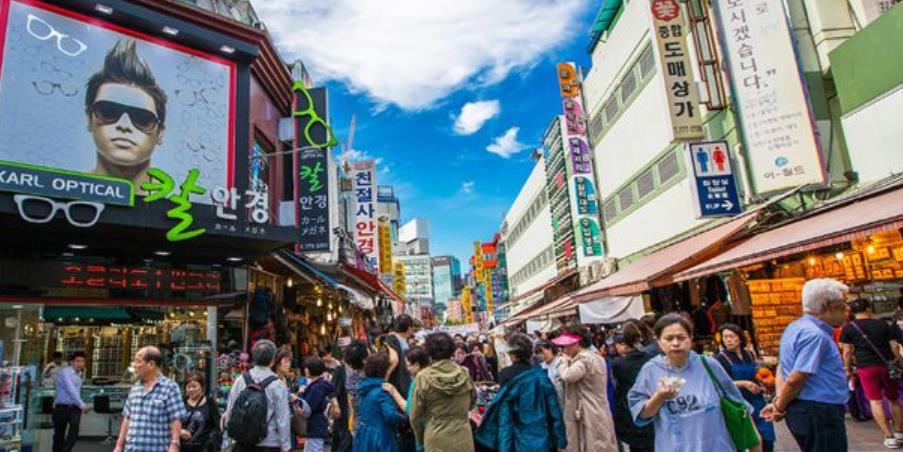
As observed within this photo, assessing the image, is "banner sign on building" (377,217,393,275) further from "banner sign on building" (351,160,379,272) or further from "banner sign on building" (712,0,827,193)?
"banner sign on building" (712,0,827,193)


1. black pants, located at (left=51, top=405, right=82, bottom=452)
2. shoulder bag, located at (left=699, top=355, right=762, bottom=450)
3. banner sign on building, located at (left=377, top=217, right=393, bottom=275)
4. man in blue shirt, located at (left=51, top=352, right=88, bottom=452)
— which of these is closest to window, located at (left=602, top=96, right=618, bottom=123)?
banner sign on building, located at (left=377, top=217, right=393, bottom=275)

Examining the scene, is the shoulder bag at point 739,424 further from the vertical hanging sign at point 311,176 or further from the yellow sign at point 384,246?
the yellow sign at point 384,246

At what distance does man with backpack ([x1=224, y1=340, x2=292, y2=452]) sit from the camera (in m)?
4.80

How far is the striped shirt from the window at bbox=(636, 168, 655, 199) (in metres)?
15.5

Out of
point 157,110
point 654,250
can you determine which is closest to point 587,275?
point 654,250

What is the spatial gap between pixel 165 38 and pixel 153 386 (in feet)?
30.7

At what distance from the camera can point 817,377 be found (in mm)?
3680

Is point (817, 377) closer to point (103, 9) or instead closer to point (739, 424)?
point (739, 424)

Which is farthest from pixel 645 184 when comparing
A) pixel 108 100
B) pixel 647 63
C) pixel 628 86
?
pixel 108 100

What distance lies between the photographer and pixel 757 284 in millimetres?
11680

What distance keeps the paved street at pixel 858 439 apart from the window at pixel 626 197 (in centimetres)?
1122

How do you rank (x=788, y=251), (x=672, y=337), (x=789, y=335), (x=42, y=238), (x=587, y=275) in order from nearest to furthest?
1. (x=672, y=337)
2. (x=789, y=335)
3. (x=788, y=251)
4. (x=42, y=238)
5. (x=587, y=275)

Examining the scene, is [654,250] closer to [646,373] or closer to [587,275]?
[587,275]

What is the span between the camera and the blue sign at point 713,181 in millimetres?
12234
